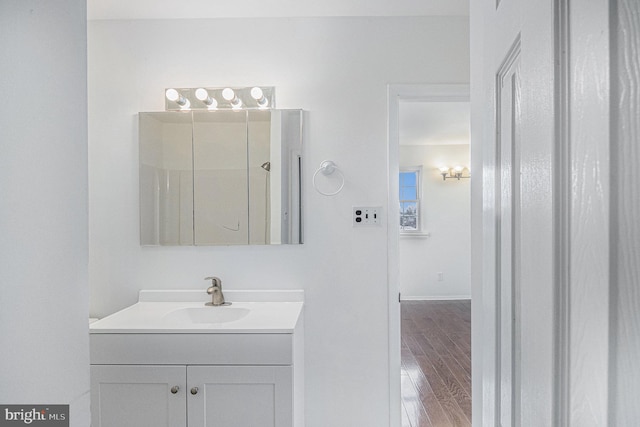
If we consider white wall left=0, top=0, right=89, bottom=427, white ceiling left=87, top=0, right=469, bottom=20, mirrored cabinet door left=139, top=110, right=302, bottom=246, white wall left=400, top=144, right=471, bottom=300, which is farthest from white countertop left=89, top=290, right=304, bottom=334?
white wall left=400, top=144, right=471, bottom=300

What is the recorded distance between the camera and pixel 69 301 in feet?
1.93

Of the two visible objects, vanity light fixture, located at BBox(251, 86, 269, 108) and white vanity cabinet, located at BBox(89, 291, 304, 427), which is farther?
vanity light fixture, located at BBox(251, 86, 269, 108)

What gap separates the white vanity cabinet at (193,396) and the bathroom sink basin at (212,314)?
14.4 inches

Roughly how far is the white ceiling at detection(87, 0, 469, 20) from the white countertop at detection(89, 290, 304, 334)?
1.52m

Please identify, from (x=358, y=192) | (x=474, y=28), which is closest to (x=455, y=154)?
(x=358, y=192)

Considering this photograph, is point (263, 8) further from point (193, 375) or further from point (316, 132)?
point (193, 375)

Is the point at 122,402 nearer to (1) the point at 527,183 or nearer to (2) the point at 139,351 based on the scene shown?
(2) the point at 139,351

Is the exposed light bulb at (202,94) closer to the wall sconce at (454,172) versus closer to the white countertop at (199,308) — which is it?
the white countertop at (199,308)

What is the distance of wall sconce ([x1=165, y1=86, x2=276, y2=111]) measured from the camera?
1.94 metres

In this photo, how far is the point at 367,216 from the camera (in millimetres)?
1953

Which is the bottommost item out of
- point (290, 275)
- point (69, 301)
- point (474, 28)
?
point (290, 275)

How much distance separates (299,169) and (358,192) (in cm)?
35

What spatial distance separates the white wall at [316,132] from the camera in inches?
76.7

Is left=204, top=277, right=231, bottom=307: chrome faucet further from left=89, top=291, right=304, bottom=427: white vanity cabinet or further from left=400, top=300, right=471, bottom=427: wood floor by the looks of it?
left=400, top=300, right=471, bottom=427: wood floor
